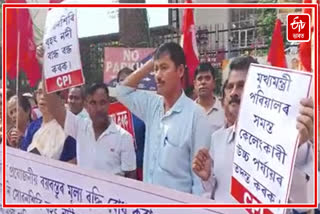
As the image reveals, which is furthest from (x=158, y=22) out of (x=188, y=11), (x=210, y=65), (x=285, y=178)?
(x=285, y=178)

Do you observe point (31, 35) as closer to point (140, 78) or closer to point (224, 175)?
point (140, 78)

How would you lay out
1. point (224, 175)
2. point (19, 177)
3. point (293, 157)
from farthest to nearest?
1. point (19, 177)
2. point (224, 175)
3. point (293, 157)

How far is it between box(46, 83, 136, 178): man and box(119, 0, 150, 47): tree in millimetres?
206

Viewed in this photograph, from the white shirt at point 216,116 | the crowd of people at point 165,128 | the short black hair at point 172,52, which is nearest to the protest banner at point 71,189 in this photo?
the crowd of people at point 165,128

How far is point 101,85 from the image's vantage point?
2.15m

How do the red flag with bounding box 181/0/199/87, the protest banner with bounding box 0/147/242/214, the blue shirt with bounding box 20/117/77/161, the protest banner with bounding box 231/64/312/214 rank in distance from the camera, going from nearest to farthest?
the protest banner with bounding box 231/64/312/214
the red flag with bounding box 181/0/199/87
the protest banner with bounding box 0/147/242/214
the blue shirt with bounding box 20/117/77/161

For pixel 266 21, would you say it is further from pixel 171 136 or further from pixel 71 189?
pixel 71 189

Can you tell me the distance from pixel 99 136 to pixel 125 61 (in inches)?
13.6

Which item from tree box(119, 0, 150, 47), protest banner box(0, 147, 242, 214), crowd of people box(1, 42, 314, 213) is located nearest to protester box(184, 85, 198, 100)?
crowd of people box(1, 42, 314, 213)

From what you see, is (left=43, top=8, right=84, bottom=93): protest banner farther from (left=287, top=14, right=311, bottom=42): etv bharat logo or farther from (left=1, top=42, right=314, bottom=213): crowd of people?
(left=287, top=14, right=311, bottom=42): etv bharat logo

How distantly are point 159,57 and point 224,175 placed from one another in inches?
19.7

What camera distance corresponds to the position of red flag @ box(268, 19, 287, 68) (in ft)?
6.34

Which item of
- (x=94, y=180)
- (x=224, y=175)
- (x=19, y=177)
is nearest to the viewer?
(x=224, y=175)

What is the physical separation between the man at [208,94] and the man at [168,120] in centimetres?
3
